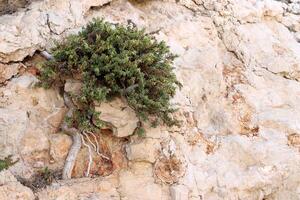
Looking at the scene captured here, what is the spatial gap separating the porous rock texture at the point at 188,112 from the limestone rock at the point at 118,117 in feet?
0.13

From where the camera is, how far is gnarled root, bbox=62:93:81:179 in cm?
585

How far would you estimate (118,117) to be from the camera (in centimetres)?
596

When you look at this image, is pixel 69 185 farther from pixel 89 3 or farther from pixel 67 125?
pixel 89 3

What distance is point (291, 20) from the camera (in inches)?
341

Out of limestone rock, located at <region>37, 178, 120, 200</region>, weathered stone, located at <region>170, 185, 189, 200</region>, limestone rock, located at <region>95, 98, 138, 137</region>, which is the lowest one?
weathered stone, located at <region>170, 185, 189, 200</region>

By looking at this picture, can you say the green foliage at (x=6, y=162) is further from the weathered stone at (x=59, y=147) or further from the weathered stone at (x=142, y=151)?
the weathered stone at (x=142, y=151)

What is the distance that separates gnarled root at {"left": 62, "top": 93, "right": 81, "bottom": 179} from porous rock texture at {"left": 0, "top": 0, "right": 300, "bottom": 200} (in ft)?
0.29

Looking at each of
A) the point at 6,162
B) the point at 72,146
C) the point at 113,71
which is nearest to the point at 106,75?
the point at 113,71

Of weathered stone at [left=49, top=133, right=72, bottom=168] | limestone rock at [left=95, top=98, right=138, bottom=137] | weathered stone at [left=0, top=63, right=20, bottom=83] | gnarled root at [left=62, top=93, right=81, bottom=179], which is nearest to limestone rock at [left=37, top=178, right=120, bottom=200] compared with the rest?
gnarled root at [left=62, top=93, right=81, bottom=179]

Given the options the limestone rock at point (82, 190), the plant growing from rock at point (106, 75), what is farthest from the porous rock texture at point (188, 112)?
the plant growing from rock at point (106, 75)

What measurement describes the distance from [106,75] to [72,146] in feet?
3.16

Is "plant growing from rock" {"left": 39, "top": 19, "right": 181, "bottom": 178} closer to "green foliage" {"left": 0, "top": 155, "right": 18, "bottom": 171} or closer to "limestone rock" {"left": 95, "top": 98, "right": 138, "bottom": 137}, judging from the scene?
"limestone rock" {"left": 95, "top": 98, "right": 138, "bottom": 137}

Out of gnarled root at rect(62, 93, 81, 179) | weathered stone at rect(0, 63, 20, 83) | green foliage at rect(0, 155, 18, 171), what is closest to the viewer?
green foliage at rect(0, 155, 18, 171)

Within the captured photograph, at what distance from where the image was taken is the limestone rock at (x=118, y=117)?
5941mm
